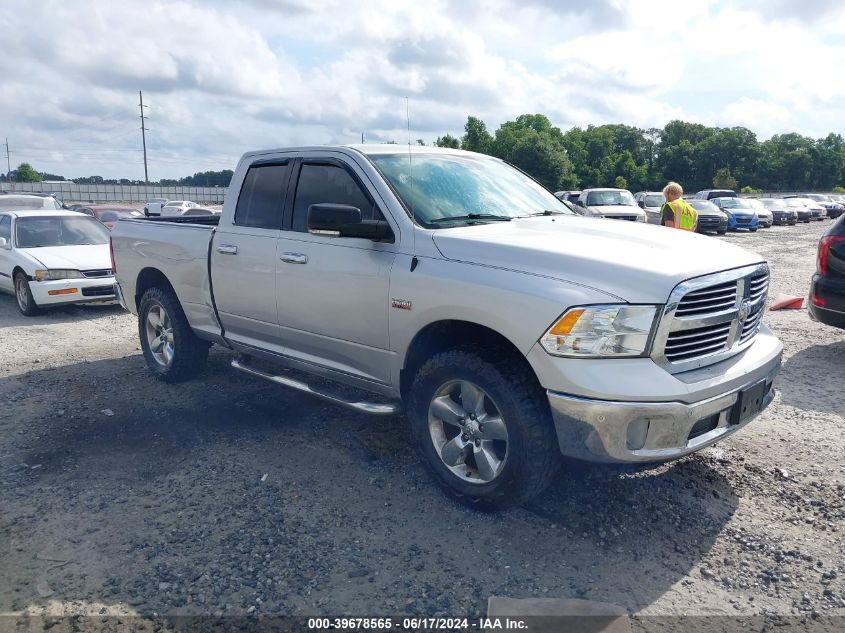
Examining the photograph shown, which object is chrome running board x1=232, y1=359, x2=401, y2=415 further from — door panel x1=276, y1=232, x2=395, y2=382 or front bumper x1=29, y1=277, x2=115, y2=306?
front bumper x1=29, y1=277, x2=115, y2=306

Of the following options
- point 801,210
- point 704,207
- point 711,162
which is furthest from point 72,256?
point 711,162

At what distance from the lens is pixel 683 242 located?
388cm

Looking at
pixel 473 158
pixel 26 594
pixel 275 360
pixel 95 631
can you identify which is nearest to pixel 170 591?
pixel 95 631

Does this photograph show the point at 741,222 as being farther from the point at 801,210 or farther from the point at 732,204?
the point at 801,210

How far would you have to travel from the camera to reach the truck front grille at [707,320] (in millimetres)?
3252

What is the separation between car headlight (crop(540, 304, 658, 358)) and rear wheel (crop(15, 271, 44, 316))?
359 inches

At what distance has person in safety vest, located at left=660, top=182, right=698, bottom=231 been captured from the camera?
9266 mm

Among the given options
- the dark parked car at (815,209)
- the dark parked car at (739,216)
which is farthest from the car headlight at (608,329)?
the dark parked car at (815,209)

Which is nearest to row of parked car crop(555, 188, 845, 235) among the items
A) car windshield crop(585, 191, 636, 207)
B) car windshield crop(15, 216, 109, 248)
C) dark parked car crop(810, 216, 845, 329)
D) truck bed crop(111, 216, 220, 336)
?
car windshield crop(585, 191, 636, 207)

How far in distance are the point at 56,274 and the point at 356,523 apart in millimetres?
7979

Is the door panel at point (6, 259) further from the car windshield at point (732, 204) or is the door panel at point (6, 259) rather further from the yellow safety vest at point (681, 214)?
the car windshield at point (732, 204)

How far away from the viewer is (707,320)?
11.2 ft

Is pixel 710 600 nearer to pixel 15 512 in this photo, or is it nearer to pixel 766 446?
pixel 766 446

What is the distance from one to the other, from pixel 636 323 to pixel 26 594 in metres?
3.11
